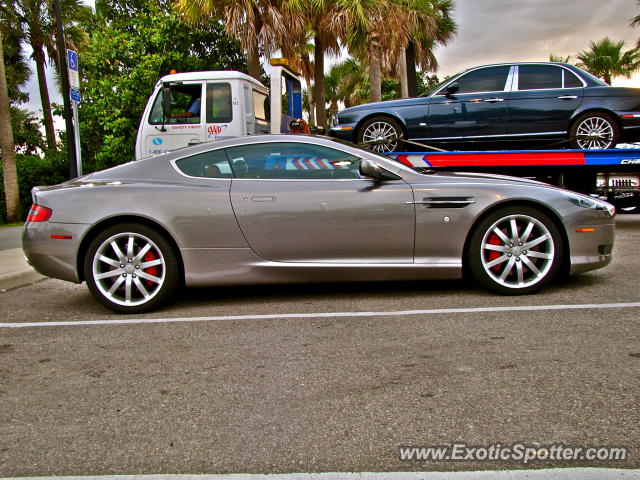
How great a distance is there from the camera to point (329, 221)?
4.87 meters

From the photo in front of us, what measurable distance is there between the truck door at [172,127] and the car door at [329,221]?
5.17 metres

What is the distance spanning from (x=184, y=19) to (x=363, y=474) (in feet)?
58.6

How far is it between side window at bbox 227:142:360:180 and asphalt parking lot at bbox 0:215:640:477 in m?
1.05

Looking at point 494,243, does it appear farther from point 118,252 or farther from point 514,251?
point 118,252

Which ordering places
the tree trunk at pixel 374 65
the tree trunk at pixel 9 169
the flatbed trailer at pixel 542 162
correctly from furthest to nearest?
the tree trunk at pixel 374 65, the tree trunk at pixel 9 169, the flatbed trailer at pixel 542 162

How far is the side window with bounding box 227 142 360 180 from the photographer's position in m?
5.02

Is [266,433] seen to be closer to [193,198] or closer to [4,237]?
[193,198]

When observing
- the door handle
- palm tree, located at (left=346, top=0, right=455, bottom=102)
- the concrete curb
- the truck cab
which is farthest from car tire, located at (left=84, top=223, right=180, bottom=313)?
palm tree, located at (left=346, top=0, right=455, bottom=102)

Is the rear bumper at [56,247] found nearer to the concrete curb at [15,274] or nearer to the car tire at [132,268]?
the car tire at [132,268]

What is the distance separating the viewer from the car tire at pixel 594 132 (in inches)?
301

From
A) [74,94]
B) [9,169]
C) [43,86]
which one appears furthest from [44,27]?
[74,94]

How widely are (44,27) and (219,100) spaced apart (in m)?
19.1

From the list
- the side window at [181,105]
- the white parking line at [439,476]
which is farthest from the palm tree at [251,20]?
the white parking line at [439,476]

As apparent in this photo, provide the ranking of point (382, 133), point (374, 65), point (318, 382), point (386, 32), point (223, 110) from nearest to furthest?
point (318, 382) → point (382, 133) → point (223, 110) → point (374, 65) → point (386, 32)
